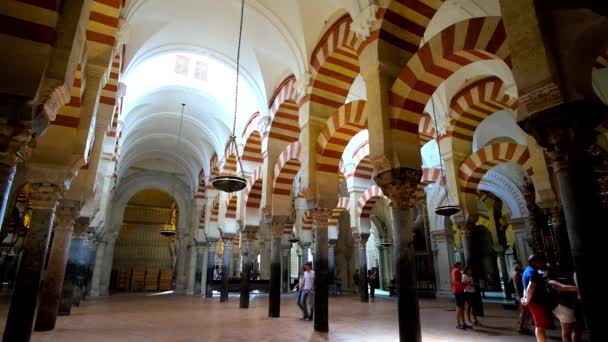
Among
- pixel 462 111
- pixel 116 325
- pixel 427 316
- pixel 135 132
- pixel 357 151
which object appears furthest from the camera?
pixel 135 132

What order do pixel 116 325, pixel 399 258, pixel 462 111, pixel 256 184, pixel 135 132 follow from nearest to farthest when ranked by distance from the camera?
pixel 399 258 → pixel 116 325 → pixel 462 111 → pixel 256 184 → pixel 135 132

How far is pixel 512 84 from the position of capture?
19.6ft

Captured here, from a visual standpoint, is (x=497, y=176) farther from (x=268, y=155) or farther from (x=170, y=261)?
(x=170, y=261)

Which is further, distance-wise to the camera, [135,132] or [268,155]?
[135,132]

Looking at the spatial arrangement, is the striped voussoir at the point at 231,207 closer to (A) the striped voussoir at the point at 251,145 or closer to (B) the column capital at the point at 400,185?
(A) the striped voussoir at the point at 251,145

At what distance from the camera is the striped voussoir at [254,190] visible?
9.71 metres

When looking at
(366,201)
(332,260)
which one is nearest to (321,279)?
(366,201)

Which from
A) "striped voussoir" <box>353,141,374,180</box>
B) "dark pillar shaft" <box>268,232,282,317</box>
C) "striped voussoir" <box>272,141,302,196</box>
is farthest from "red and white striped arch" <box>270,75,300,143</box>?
"striped voussoir" <box>353,141,374,180</box>

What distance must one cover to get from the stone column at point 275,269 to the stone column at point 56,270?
3541 mm

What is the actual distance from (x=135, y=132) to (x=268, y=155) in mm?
6747

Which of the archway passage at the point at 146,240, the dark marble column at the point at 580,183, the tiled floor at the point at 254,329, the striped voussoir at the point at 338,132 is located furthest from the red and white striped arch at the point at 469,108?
the archway passage at the point at 146,240

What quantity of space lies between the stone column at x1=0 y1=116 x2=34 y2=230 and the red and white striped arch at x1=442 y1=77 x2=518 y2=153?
764cm

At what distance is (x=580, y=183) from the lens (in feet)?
7.72

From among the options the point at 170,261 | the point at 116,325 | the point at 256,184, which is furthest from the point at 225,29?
the point at 170,261
